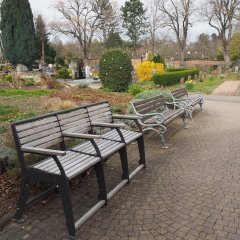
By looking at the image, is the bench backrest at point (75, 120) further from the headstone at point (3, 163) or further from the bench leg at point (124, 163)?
the headstone at point (3, 163)

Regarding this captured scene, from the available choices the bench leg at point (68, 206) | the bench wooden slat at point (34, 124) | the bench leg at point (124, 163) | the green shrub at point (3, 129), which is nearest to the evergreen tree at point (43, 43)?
the green shrub at point (3, 129)

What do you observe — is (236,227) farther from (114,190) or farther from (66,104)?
(66,104)

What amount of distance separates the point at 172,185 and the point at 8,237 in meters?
2.19

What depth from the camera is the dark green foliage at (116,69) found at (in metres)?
14.4

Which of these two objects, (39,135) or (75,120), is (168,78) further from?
(39,135)

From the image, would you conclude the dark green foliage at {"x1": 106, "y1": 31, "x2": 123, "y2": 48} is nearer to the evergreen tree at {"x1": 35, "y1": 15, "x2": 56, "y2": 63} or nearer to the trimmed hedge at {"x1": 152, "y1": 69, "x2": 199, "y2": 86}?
the evergreen tree at {"x1": 35, "y1": 15, "x2": 56, "y2": 63}

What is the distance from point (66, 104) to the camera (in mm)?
8312

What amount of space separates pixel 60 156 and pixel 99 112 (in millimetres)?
1614

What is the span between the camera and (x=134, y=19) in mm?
54500

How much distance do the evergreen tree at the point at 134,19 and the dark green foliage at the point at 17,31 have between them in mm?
22769

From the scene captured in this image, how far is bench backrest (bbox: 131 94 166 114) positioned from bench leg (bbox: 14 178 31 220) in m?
3.12

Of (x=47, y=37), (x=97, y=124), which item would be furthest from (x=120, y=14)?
(x=97, y=124)

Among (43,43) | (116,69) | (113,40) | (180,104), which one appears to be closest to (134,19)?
(113,40)

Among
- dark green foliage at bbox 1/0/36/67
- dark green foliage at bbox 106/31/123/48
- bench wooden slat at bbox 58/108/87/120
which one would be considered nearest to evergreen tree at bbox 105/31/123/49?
dark green foliage at bbox 106/31/123/48
